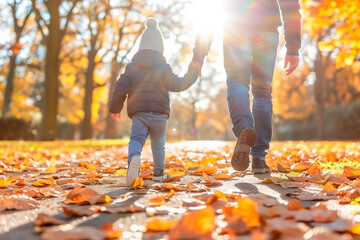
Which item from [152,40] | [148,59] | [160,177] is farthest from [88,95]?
[160,177]

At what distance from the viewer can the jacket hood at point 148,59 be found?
3.51 metres

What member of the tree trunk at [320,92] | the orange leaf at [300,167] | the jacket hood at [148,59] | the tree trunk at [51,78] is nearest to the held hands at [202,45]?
the jacket hood at [148,59]

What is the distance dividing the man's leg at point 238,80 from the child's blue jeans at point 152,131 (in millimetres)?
621

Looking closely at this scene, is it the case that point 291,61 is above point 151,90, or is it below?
above

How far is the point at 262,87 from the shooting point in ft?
11.5

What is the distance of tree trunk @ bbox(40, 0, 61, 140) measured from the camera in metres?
14.4

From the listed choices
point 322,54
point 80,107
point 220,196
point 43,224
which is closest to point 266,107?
point 220,196

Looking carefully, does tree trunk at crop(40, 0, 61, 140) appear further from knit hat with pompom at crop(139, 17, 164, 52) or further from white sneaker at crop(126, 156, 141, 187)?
white sneaker at crop(126, 156, 141, 187)

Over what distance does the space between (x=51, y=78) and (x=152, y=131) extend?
11.9 m

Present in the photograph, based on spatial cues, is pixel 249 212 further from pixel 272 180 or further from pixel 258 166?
pixel 258 166

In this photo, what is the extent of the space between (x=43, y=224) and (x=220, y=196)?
2.99ft

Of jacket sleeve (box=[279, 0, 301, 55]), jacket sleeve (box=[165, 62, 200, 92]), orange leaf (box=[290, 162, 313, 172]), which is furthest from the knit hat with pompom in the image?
orange leaf (box=[290, 162, 313, 172])

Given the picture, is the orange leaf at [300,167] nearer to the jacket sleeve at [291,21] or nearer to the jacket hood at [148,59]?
the jacket sleeve at [291,21]

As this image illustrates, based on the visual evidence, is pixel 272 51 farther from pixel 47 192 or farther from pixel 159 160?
pixel 47 192
